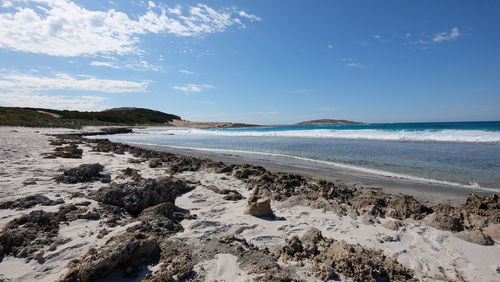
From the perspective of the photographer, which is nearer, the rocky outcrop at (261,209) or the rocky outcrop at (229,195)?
the rocky outcrop at (261,209)

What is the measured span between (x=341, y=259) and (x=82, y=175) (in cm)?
592

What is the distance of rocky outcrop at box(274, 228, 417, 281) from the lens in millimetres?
2688

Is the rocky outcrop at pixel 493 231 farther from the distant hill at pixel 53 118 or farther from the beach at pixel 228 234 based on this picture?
the distant hill at pixel 53 118

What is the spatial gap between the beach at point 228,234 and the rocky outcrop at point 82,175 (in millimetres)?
34

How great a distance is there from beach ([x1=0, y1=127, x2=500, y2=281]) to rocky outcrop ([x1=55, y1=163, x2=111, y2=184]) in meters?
0.03

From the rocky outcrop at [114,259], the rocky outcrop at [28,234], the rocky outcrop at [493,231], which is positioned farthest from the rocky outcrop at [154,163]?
the rocky outcrop at [493,231]

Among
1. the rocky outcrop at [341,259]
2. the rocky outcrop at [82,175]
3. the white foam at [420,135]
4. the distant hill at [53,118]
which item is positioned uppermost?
the distant hill at [53,118]

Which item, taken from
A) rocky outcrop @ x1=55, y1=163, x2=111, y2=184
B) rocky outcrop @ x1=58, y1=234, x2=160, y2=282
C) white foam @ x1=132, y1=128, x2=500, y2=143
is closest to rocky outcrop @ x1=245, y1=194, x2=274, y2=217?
rocky outcrop @ x1=58, y1=234, x2=160, y2=282

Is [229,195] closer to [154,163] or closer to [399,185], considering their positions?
[154,163]

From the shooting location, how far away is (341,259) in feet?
9.34

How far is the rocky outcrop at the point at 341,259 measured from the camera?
8.82 ft

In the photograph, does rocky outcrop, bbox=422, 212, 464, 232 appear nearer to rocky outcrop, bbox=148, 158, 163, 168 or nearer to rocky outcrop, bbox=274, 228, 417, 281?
rocky outcrop, bbox=274, 228, 417, 281

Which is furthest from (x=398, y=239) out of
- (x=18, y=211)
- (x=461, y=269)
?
(x=18, y=211)

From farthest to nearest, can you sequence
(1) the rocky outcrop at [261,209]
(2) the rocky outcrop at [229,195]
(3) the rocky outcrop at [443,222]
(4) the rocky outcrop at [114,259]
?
(2) the rocky outcrop at [229,195] < (1) the rocky outcrop at [261,209] < (3) the rocky outcrop at [443,222] < (4) the rocky outcrop at [114,259]
